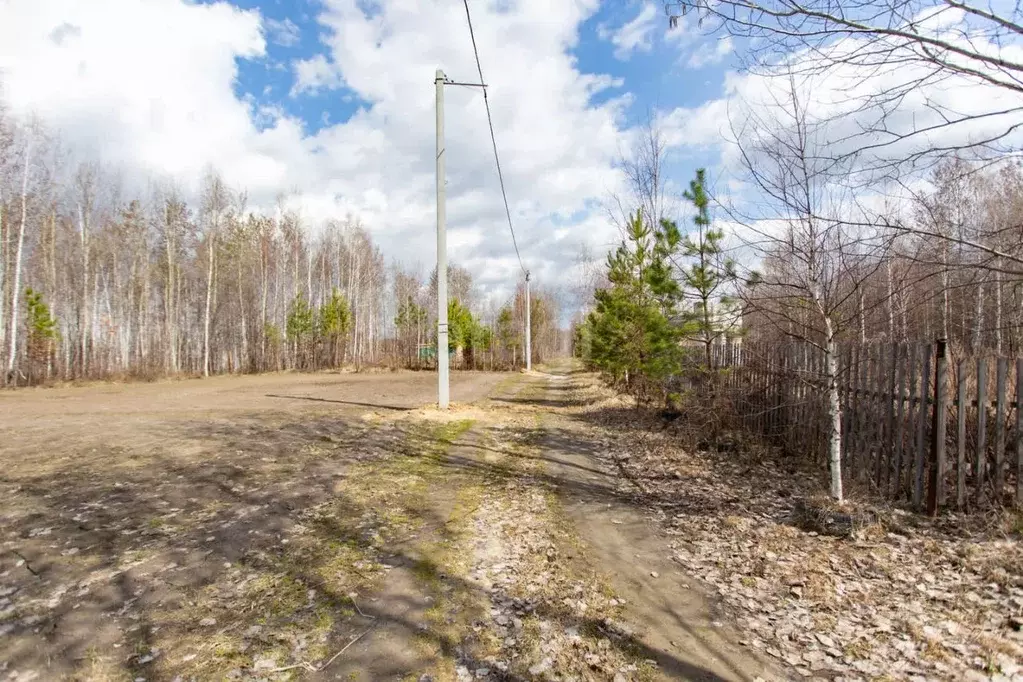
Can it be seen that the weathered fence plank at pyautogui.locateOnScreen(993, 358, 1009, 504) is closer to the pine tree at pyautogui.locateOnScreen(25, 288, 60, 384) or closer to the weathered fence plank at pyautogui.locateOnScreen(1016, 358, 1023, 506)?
the weathered fence plank at pyautogui.locateOnScreen(1016, 358, 1023, 506)

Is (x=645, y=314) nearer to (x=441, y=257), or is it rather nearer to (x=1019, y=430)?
(x=441, y=257)

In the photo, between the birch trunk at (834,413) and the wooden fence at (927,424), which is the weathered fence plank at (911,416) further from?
the birch trunk at (834,413)

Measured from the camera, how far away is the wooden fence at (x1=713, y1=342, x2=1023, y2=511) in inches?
194

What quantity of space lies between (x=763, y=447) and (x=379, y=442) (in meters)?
6.58

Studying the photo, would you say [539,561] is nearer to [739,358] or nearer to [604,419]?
[739,358]

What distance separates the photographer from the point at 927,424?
535 cm

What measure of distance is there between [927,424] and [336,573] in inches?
227

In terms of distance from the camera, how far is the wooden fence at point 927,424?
4.92 metres

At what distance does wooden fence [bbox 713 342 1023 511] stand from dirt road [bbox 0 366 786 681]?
2827 millimetres

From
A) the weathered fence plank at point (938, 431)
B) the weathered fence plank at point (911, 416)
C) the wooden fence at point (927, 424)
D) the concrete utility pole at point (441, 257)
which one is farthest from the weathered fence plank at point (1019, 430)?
the concrete utility pole at point (441, 257)

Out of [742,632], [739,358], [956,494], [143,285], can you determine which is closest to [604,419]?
[739,358]

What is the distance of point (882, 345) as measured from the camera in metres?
6.06

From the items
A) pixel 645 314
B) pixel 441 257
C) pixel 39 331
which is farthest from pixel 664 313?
pixel 39 331

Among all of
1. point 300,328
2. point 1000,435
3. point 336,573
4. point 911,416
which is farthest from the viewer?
point 300,328
